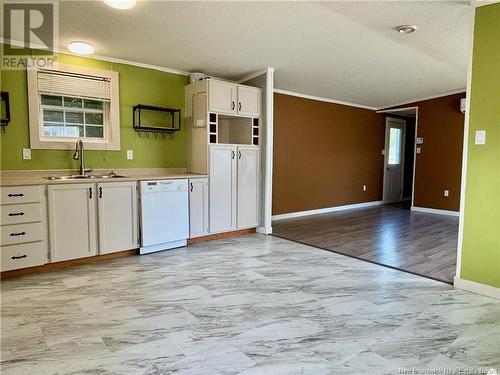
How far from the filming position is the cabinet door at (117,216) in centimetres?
353

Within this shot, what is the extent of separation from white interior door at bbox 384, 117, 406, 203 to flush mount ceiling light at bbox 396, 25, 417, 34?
4.80 meters

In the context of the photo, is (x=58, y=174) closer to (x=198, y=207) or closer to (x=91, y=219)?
(x=91, y=219)

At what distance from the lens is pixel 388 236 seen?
479 centimetres

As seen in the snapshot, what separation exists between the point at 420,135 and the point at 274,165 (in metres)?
3.37

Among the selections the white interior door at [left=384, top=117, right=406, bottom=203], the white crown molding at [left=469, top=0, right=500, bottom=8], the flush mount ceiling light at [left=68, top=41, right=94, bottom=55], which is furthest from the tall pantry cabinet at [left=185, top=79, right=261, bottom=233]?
the white interior door at [left=384, top=117, right=406, bottom=203]

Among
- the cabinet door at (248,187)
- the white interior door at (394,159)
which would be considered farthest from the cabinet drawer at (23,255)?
the white interior door at (394,159)

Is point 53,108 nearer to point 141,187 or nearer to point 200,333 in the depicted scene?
point 141,187

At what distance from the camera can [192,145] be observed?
183 inches

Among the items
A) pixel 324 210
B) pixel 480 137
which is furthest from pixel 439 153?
pixel 480 137

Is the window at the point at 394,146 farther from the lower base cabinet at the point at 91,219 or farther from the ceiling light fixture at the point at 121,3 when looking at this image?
the ceiling light fixture at the point at 121,3

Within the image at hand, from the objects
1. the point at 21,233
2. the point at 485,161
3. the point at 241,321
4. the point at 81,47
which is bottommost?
the point at 241,321

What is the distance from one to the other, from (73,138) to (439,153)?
646cm

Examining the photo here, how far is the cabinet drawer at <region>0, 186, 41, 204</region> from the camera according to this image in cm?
300

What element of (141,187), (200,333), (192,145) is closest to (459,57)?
(192,145)
